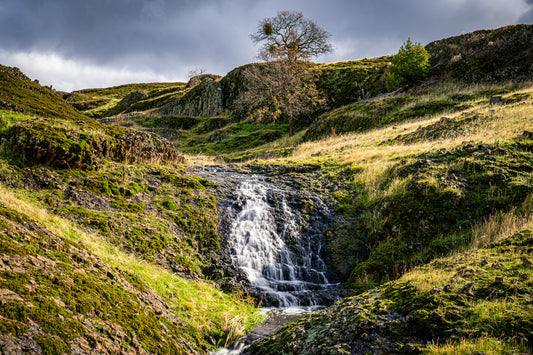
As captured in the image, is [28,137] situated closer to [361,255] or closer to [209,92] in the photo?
[361,255]

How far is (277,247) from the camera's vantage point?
35.2 feet

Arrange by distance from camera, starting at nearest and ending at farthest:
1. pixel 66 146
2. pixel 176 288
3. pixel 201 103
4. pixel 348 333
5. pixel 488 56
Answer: pixel 348 333
pixel 176 288
pixel 66 146
pixel 488 56
pixel 201 103

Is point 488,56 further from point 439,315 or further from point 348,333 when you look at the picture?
point 348,333

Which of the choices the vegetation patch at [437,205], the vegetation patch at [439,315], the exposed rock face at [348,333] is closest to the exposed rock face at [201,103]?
the vegetation patch at [437,205]

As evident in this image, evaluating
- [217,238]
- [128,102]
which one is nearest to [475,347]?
[217,238]

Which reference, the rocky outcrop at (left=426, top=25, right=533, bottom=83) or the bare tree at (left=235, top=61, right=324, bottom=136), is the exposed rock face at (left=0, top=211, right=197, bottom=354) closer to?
the bare tree at (left=235, top=61, right=324, bottom=136)

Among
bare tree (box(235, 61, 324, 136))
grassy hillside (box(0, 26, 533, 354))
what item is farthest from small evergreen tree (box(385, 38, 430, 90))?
grassy hillside (box(0, 26, 533, 354))

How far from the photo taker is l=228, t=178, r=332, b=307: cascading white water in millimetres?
8984

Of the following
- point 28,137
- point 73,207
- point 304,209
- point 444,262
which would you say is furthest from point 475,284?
point 28,137

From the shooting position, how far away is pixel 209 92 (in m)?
57.6

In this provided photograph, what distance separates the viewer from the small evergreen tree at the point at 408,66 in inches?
1344

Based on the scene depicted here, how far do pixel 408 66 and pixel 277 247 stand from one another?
32.4m

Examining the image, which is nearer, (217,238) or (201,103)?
(217,238)

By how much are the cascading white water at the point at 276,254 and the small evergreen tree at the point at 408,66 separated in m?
28.7
